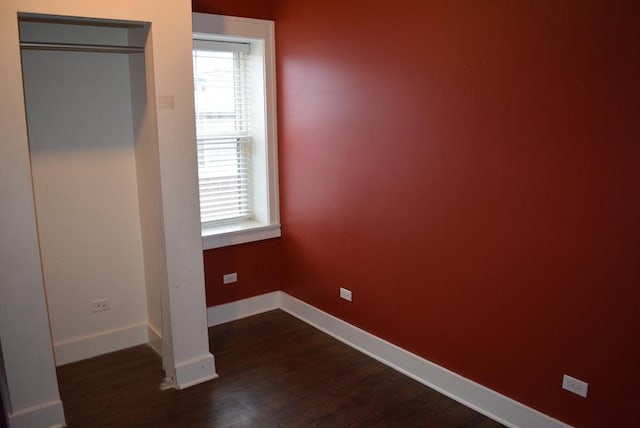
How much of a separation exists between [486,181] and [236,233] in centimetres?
203

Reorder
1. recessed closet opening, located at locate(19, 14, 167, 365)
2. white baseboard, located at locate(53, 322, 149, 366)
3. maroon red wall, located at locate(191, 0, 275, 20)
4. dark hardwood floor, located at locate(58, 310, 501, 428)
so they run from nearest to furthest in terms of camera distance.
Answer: dark hardwood floor, located at locate(58, 310, 501, 428)
recessed closet opening, located at locate(19, 14, 167, 365)
white baseboard, located at locate(53, 322, 149, 366)
maroon red wall, located at locate(191, 0, 275, 20)

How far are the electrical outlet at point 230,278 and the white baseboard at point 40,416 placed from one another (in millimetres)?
1529

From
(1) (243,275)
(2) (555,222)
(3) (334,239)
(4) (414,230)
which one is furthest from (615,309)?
(1) (243,275)

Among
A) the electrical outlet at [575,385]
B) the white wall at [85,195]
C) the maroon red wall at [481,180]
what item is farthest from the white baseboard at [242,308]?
the electrical outlet at [575,385]

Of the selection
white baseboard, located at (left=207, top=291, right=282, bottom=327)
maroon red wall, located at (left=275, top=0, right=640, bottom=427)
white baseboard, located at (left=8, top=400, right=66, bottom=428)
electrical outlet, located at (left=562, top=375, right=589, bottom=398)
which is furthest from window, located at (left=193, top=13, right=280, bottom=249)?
electrical outlet, located at (left=562, top=375, right=589, bottom=398)

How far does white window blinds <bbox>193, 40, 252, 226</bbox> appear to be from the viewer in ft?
12.4

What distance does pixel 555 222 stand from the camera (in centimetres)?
231

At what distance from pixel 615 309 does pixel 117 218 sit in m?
2.96

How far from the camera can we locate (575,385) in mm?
2316

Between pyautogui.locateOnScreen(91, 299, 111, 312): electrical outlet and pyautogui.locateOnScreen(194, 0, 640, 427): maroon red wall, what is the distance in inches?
30.7

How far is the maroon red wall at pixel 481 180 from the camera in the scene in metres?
2.12

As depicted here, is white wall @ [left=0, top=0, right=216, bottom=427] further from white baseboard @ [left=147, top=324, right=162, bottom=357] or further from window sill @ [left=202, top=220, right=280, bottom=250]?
window sill @ [left=202, top=220, right=280, bottom=250]

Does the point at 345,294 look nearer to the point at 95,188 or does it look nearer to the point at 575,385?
the point at 575,385

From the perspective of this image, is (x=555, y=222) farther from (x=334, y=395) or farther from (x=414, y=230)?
(x=334, y=395)
